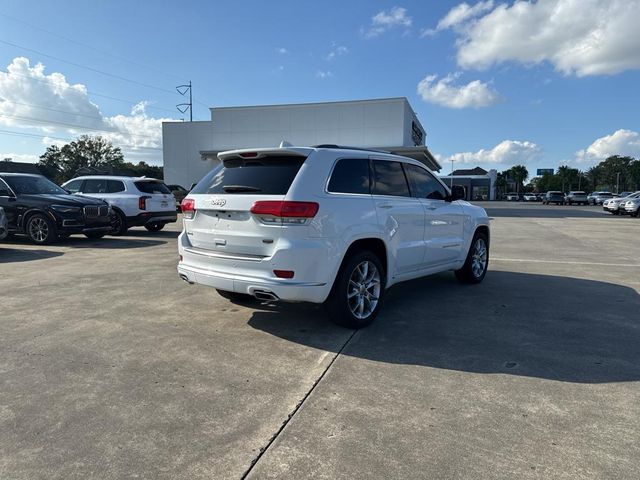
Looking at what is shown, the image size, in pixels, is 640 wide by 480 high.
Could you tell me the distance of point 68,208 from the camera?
1120cm

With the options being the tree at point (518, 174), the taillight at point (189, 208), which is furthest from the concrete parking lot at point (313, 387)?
the tree at point (518, 174)

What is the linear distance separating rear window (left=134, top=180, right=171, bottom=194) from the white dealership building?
72.5ft

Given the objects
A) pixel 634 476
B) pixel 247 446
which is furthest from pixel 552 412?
pixel 247 446

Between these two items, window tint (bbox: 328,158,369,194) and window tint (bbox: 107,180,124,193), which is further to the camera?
window tint (bbox: 107,180,124,193)

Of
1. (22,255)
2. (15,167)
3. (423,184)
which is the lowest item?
(22,255)

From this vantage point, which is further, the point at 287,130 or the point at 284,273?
the point at 287,130

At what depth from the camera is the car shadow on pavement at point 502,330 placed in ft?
13.2

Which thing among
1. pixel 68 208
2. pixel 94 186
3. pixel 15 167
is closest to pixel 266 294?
pixel 68 208

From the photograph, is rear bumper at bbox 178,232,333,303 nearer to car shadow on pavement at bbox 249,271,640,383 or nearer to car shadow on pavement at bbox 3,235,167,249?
car shadow on pavement at bbox 249,271,640,383

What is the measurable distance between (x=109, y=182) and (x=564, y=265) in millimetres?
12140

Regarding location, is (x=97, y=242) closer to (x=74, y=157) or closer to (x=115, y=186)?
(x=115, y=186)

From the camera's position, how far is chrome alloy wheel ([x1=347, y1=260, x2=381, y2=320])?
489 cm

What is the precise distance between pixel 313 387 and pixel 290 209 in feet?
5.26

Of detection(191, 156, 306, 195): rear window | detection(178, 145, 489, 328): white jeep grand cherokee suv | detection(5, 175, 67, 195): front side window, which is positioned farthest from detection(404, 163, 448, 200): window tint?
detection(5, 175, 67, 195): front side window
